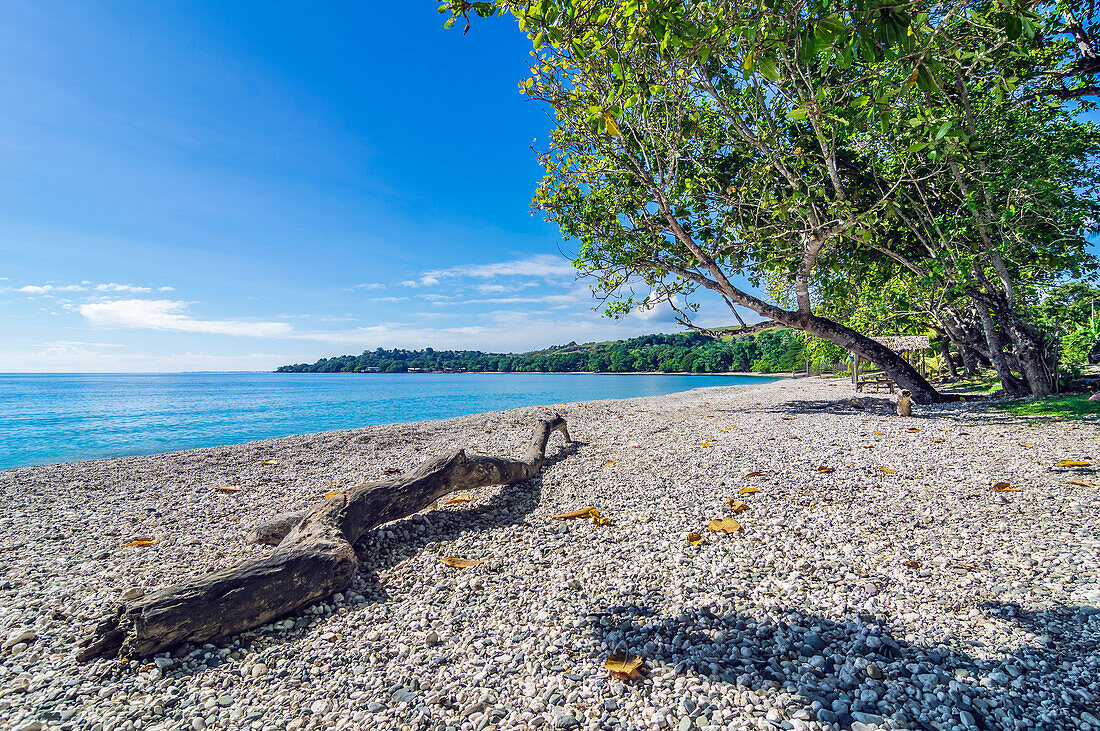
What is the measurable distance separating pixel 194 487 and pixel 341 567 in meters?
4.46

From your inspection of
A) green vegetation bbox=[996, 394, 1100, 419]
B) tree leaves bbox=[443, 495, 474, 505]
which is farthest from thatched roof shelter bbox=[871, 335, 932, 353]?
tree leaves bbox=[443, 495, 474, 505]

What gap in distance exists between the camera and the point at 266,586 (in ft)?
8.68

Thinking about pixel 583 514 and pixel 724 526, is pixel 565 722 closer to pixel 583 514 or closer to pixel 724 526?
pixel 724 526

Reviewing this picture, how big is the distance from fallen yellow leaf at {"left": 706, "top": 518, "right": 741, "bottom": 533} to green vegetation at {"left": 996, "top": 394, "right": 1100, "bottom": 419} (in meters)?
7.62

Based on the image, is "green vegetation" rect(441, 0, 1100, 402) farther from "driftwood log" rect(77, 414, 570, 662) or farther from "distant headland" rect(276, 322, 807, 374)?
"distant headland" rect(276, 322, 807, 374)

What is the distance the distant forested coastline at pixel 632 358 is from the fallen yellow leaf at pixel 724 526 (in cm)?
4414

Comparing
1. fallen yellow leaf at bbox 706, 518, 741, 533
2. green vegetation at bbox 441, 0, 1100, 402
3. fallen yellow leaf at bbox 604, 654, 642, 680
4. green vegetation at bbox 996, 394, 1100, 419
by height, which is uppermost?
green vegetation at bbox 441, 0, 1100, 402

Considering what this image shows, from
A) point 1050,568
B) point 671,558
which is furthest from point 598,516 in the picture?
point 1050,568

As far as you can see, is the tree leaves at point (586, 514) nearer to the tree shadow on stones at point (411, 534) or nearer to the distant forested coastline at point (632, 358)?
the tree shadow on stones at point (411, 534)

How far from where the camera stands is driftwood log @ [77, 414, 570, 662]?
236cm

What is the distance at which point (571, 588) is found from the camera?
9.28 feet

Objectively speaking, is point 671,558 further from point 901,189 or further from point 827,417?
point 901,189

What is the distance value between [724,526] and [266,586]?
3094 mm

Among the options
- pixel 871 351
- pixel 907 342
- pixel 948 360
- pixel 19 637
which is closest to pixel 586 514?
pixel 19 637
